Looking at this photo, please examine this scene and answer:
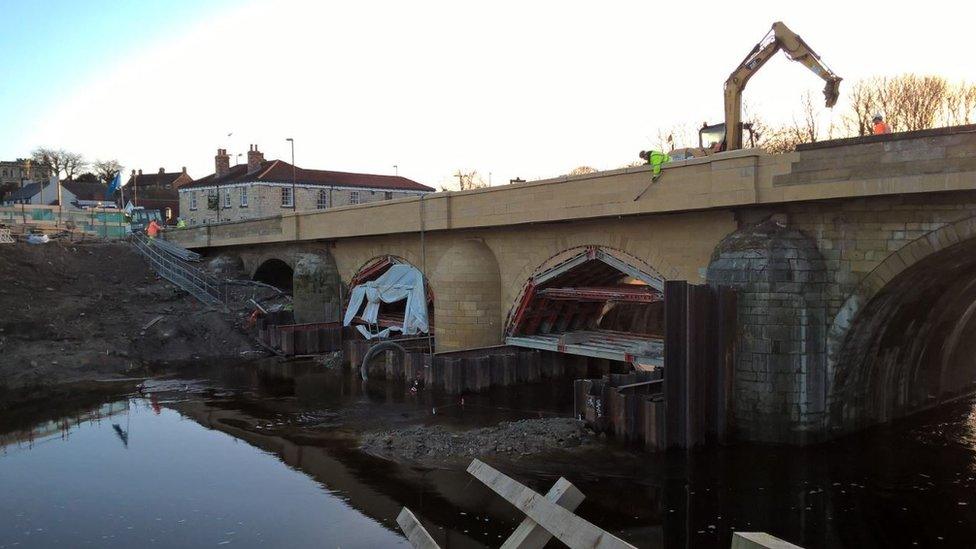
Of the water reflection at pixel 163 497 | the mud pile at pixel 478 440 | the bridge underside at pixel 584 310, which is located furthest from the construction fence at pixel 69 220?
the mud pile at pixel 478 440

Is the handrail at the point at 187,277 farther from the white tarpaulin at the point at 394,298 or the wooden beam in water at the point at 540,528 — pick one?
the wooden beam in water at the point at 540,528

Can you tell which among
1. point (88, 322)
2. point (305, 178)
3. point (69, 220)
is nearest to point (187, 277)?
point (88, 322)

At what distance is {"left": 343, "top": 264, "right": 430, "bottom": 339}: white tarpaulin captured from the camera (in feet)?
92.8

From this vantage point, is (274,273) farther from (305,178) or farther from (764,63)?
(764,63)

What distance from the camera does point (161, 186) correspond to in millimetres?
104375

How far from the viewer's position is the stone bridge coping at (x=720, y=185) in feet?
43.8

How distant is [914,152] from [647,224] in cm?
677

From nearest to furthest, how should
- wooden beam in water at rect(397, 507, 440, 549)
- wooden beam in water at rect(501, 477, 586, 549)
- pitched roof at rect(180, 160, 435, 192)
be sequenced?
1. wooden beam in water at rect(501, 477, 586, 549)
2. wooden beam in water at rect(397, 507, 440, 549)
3. pitched roof at rect(180, 160, 435, 192)

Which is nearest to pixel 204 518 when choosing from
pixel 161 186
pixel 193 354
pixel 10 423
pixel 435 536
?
pixel 435 536

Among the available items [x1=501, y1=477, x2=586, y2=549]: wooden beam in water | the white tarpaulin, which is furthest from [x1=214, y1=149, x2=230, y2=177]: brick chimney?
[x1=501, y1=477, x2=586, y2=549]: wooden beam in water

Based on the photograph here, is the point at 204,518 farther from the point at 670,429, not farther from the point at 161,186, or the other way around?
the point at 161,186

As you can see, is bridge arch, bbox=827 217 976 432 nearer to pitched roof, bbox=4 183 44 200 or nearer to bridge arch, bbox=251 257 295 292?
bridge arch, bbox=251 257 295 292

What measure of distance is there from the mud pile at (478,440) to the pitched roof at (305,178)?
4175cm

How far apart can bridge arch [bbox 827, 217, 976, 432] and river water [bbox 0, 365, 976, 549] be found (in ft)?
2.18
